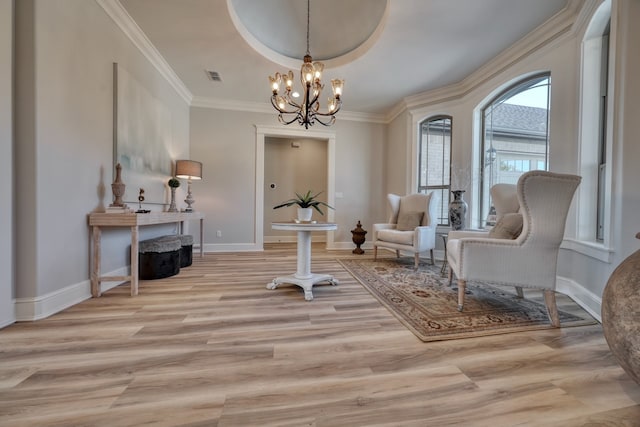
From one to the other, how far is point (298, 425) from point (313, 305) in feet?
3.99

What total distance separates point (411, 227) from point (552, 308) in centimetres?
219

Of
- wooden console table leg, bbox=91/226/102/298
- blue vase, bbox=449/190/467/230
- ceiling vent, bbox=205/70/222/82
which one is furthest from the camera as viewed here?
ceiling vent, bbox=205/70/222/82

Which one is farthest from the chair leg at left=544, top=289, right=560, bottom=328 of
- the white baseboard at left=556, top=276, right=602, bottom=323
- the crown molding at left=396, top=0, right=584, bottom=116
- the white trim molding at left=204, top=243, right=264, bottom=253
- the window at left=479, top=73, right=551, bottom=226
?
the white trim molding at left=204, top=243, right=264, bottom=253

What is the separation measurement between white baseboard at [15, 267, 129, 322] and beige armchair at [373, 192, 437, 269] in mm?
3414

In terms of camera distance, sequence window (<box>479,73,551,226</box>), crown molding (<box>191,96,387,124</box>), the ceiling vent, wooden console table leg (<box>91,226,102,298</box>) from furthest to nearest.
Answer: crown molding (<box>191,96,387,124</box>)
the ceiling vent
window (<box>479,73,551,226</box>)
wooden console table leg (<box>91,226,102,298</box>)

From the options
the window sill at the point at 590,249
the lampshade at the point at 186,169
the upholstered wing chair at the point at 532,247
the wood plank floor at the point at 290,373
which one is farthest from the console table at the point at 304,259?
the lampshade at the point at 186,169

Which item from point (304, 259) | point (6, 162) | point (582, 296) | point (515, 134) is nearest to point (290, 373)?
point (304, 259)

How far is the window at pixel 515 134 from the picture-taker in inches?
123

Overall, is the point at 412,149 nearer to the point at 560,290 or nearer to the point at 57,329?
the point at 560,290

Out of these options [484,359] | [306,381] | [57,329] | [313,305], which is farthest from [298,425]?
[57,329]

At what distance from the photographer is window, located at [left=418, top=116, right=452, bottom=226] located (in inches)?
176

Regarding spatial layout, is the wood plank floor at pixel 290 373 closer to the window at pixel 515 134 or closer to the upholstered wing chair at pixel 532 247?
the upholstered wing chair at pixel 532 247

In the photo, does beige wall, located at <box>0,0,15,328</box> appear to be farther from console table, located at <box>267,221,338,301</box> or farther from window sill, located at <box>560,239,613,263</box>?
window sill, located at <box>560,239,613,263</box>

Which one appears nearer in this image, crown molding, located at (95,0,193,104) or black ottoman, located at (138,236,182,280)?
crown molding, located at (95,0,193,104)
